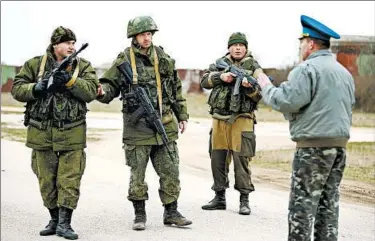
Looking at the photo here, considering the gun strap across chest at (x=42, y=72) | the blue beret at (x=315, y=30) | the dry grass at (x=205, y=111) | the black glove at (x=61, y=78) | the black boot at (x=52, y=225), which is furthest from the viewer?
the dry grass at (x=205, y=111)

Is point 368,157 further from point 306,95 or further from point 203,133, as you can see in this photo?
point 306,95

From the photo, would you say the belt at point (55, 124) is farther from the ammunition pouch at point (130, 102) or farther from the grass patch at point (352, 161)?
the grass patch at point (352, 161)

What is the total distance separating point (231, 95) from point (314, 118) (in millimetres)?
2924

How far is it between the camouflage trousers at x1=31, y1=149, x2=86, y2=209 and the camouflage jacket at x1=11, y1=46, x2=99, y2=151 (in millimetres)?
100

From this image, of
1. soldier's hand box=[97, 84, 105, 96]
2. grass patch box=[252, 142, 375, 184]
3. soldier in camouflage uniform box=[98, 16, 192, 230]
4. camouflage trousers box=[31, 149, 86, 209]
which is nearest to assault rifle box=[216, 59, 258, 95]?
soldier in camouflage uniform box=[98, 16, 192, 230]

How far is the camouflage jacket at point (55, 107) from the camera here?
739 centimetres

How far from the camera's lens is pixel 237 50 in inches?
344

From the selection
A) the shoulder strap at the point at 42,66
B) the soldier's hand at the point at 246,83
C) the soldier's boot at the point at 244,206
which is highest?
the shoulder strap at the point at 42,66

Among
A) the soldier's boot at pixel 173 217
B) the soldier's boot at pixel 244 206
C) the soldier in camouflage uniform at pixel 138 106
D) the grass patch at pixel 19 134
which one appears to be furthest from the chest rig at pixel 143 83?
the grass patch at pixel 19 134

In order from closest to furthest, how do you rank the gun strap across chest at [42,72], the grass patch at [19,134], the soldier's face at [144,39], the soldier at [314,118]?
the soldier at [314,118]
the gun strap across chest at [42,72]
the soldier's face at [144,39]
the grass patch at [19,134]

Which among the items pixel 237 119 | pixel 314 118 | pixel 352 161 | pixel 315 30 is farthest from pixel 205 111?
pixel 314 118

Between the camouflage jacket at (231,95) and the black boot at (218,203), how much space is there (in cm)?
91

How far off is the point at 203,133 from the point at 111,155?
577cm

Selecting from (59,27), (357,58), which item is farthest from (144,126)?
(357,58)
